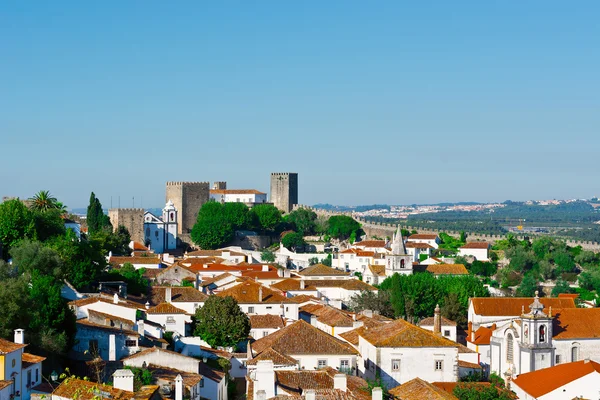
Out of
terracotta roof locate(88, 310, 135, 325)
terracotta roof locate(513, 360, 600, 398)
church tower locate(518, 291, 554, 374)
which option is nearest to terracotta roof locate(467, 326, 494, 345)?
church tower locate(518, 291, 554, 374)

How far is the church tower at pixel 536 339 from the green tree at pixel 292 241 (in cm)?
4476

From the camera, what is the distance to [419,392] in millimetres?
27797

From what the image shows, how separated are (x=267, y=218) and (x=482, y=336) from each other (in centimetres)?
4741

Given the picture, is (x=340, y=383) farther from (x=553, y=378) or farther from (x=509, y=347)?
(x=509, y=347)

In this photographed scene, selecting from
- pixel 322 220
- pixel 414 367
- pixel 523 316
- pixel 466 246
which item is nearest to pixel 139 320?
pixel 414 367

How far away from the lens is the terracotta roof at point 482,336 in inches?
1822

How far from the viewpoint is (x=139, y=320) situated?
35.7m

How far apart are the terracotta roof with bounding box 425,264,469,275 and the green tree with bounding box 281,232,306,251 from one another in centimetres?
1782

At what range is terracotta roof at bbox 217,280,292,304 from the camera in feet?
158

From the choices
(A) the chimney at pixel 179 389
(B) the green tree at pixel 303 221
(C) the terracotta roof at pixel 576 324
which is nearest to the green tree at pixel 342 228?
(B) the green tree at pixel 303 221

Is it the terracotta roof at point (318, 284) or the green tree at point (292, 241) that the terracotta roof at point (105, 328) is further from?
the green tree at point (292, 241)

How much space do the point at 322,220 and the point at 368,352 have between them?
2517 inches

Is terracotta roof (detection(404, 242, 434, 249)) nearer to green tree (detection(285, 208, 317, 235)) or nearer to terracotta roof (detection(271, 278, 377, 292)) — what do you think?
green tree (detection(285, 208, 317, 235))

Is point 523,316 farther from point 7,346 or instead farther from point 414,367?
point 7,346
